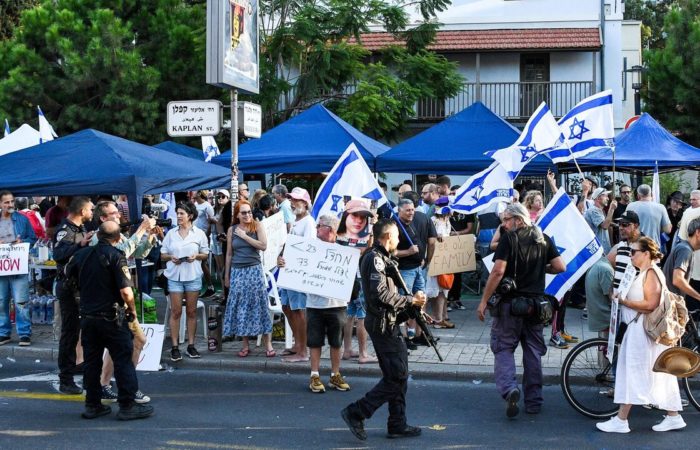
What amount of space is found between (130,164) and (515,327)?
5.03 meters

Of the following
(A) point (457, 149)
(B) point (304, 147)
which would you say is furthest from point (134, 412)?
(A) point (457, 149)

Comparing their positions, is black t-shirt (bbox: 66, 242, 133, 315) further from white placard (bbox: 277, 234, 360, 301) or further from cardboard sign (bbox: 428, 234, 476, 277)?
cardboard sign (bbox: 428, 234, 476, 277)

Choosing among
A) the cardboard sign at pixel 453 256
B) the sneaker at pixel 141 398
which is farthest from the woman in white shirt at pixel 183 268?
the cardboard sign at pixel 453 256

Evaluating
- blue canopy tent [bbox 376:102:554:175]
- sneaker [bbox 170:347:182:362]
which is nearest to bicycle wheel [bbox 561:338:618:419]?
sneaker [bbox 170:347:182:362]

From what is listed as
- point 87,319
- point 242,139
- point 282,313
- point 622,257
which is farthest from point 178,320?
point 242,139

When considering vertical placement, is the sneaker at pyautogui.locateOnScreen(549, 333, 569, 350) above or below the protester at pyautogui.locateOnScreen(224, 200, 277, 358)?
below

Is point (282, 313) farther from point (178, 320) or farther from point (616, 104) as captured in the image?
point (616, 104)

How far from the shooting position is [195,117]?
1098 centimetres

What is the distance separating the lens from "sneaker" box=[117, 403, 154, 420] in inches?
299

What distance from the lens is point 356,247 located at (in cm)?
905

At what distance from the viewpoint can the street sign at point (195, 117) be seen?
10922mm

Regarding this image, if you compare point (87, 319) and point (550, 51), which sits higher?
point (550, 51)

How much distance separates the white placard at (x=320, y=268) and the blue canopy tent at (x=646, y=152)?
691 cm

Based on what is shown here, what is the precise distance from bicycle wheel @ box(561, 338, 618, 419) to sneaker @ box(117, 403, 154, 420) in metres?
3.64
